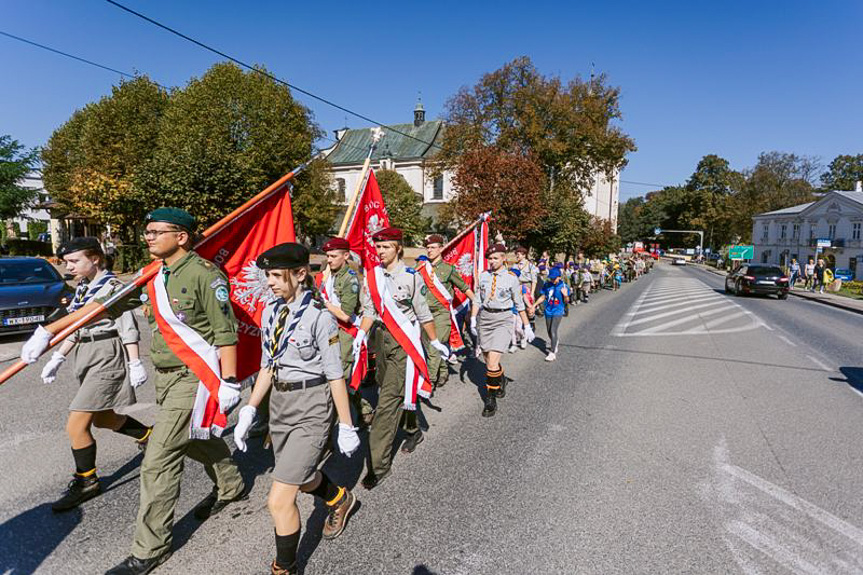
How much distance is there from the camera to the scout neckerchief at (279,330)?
9.89ft

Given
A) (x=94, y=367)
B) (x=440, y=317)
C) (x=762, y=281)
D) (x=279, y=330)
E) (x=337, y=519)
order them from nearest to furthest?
(x=279, y=330)
(x=337, y=519)
(x=94, y=367)
(x=440, y=317)
(x=762, y=281)

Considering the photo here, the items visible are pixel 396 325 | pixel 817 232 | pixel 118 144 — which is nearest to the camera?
pixel 396 325

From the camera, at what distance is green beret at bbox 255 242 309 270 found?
2.95 m

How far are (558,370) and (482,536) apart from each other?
17.2ft

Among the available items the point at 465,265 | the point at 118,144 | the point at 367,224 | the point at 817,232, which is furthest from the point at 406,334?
the point at 817,232

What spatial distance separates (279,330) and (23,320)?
9205mm

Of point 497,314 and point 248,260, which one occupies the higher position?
point 248,260

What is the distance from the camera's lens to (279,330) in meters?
3.05

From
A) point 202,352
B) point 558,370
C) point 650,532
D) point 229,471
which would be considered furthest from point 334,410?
point 558,370

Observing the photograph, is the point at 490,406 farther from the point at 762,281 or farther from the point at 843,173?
the point at 843,173

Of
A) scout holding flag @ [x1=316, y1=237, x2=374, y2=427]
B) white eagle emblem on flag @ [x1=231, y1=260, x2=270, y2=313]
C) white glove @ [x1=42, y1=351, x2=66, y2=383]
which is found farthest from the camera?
scout holding flag @ [x1=316, y1=237, x2=374, y2=427]

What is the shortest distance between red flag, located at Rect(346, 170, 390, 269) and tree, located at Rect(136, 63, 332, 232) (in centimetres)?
1670

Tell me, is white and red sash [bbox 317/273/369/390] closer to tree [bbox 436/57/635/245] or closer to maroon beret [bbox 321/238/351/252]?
maroon beret [bbox 321/238/351/252]

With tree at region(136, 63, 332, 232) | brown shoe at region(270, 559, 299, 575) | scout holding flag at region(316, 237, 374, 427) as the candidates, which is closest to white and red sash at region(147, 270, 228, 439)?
brown shoe at region(270, 559, 299, 575)
